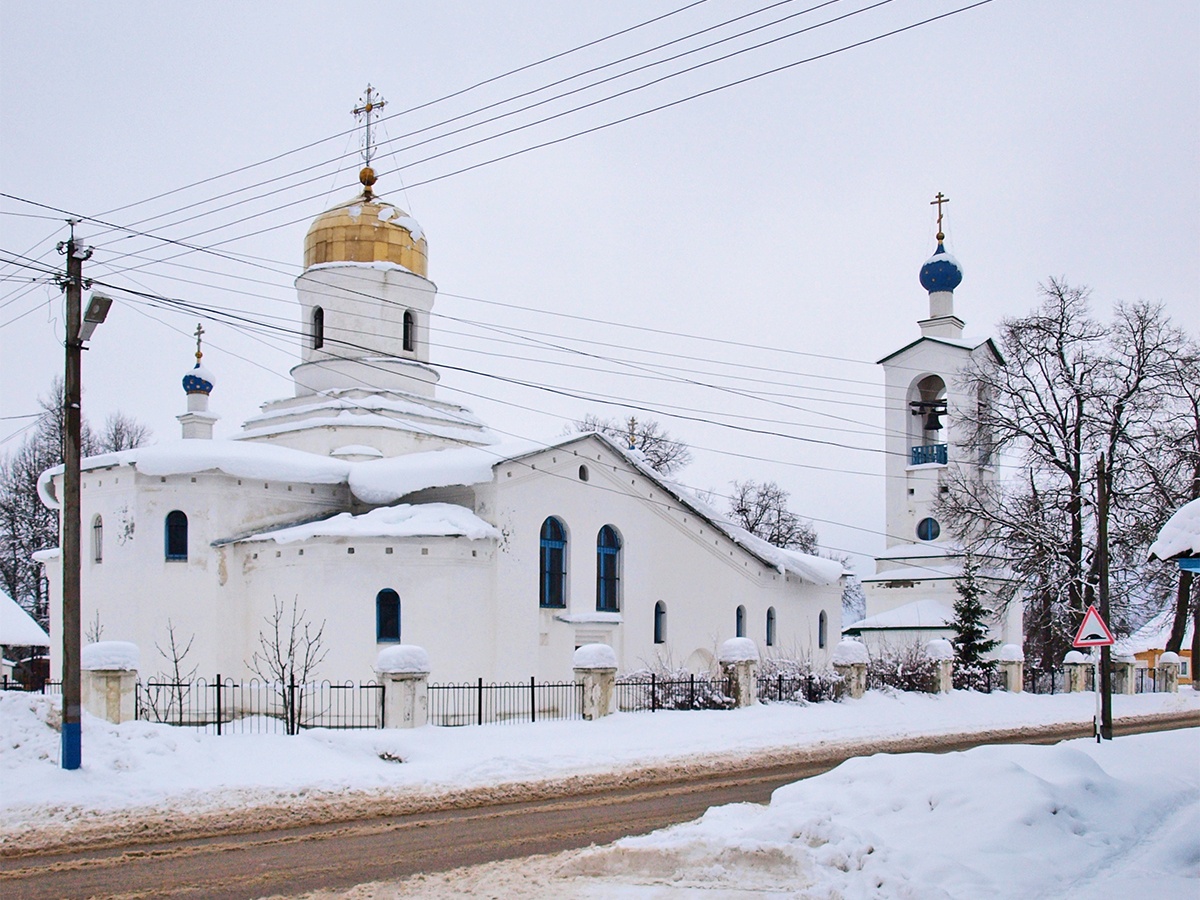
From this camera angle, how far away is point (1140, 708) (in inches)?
1191

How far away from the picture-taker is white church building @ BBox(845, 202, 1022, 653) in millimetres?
38188

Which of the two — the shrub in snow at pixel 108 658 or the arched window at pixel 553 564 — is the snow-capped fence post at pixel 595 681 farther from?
the shrub in snow at pixel 108 658

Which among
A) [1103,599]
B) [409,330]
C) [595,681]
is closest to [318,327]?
[409,330]

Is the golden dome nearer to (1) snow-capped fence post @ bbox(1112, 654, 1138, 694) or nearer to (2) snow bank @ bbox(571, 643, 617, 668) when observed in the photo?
(2) snow bank @ bbox(571, 643, 617, 668)

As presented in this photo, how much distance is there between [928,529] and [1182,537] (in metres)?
29.7

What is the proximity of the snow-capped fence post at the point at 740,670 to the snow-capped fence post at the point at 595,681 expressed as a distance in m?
3.27

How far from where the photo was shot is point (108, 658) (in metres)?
15.4

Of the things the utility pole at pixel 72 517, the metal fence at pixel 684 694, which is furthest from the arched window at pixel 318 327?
the utility pole at pixel 72 517

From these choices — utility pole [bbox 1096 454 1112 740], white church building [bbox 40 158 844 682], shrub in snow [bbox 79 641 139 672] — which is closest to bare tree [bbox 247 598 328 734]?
white church building [bbox 40 158 844 682]

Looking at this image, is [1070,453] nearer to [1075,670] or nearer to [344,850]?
[1075,670]

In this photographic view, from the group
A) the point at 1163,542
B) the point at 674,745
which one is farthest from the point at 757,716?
the point at 1163,542

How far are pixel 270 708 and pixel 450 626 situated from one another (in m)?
3.84

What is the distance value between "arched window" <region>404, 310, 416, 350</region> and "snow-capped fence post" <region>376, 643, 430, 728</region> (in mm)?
14046

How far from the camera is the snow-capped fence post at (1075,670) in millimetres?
32281
